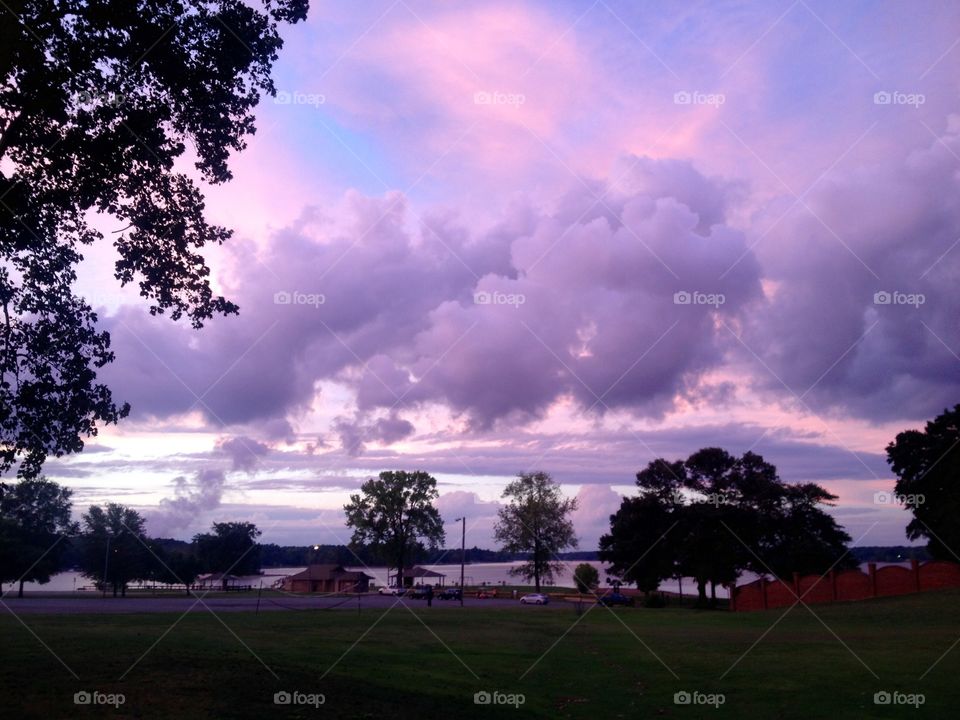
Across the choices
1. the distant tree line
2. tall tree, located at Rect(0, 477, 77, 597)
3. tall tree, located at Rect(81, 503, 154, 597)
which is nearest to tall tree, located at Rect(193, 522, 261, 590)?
the distant tree line

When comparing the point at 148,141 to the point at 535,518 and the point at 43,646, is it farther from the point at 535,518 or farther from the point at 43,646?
the point at 535,518

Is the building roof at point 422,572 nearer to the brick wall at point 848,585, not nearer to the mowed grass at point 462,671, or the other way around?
the brick wall at point 848,585

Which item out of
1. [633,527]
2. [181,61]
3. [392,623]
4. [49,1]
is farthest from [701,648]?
[633,527]

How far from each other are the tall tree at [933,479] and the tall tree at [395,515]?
3726 centimetres

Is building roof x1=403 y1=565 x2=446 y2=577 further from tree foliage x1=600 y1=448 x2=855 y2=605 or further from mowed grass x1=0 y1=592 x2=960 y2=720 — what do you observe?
mowed grass x1=0 y1=592 x2=960 y2=720

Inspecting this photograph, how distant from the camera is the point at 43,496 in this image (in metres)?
36.2

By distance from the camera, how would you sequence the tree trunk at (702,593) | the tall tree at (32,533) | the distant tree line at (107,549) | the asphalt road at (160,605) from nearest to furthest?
the asphalt road at (160,605) → the tall tree at (32,533) → the distant tree line at (107,549) → the tree trunk at (702,593)

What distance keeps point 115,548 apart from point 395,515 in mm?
23551

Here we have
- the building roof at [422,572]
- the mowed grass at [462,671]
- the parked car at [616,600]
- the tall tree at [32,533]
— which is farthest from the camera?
the building roof at [422,572]

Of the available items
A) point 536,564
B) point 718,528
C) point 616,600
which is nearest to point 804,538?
point 718,528

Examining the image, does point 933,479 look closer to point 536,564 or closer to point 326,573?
point 536,564

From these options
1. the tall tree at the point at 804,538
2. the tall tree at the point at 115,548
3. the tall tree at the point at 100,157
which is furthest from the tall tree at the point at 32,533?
the tall tree at the point at 804,538

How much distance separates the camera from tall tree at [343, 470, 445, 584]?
72062 millimetres

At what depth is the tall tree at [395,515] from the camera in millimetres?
72062
